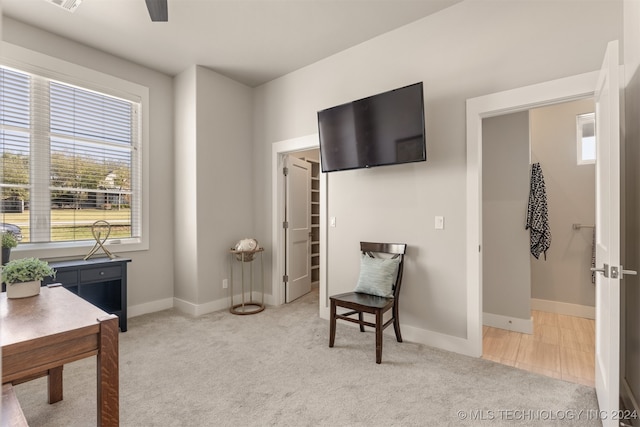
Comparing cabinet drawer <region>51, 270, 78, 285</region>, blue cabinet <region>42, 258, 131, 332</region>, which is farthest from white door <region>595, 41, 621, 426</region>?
cabinet drawer <region>51, 270, 78, 285</region>

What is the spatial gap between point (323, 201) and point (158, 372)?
84.5 inches

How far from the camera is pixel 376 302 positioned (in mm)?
2879

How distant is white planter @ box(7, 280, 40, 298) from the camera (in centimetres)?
196

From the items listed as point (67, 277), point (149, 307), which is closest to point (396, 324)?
point (149, 307)

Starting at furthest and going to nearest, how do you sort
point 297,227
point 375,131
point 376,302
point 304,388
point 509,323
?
point 297,227, point 509,323, point 375,131, point 376,302, point 304,388

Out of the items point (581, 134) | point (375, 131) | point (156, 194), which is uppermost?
point (581, 134)

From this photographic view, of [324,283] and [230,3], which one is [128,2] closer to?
[230,3]

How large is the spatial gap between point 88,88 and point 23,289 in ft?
8.02

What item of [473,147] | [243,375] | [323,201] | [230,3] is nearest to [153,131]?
[230,3]

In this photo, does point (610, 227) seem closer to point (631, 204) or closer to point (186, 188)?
point (631, 204)

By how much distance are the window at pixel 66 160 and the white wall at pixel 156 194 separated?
0.58 feet

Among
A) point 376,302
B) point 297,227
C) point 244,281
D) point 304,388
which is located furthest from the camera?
point 297,227

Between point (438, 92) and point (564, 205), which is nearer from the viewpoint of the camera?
point (438, 92)

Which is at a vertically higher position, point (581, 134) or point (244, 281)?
point (581, 134)
